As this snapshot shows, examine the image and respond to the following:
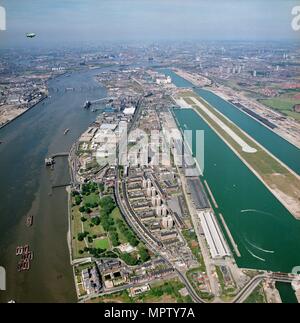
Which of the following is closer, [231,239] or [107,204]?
[231,239]

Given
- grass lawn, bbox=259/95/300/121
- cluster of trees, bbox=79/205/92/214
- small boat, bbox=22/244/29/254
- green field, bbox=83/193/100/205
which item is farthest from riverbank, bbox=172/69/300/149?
small boat, bbox=22/244/29/254

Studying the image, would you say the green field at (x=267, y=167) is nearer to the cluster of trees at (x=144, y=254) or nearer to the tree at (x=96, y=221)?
the cluster of trees at (x=144, y=254)

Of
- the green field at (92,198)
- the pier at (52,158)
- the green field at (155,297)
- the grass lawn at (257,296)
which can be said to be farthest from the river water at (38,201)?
the grass lawn at (257,296)

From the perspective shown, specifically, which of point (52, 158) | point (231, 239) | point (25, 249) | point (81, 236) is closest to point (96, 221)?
point (81, 236)

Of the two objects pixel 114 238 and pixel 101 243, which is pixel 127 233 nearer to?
pixel 114 238

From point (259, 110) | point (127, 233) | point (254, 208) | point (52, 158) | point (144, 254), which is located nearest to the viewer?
point (144, 254)

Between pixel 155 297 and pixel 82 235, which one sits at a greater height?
pixel 82 235
